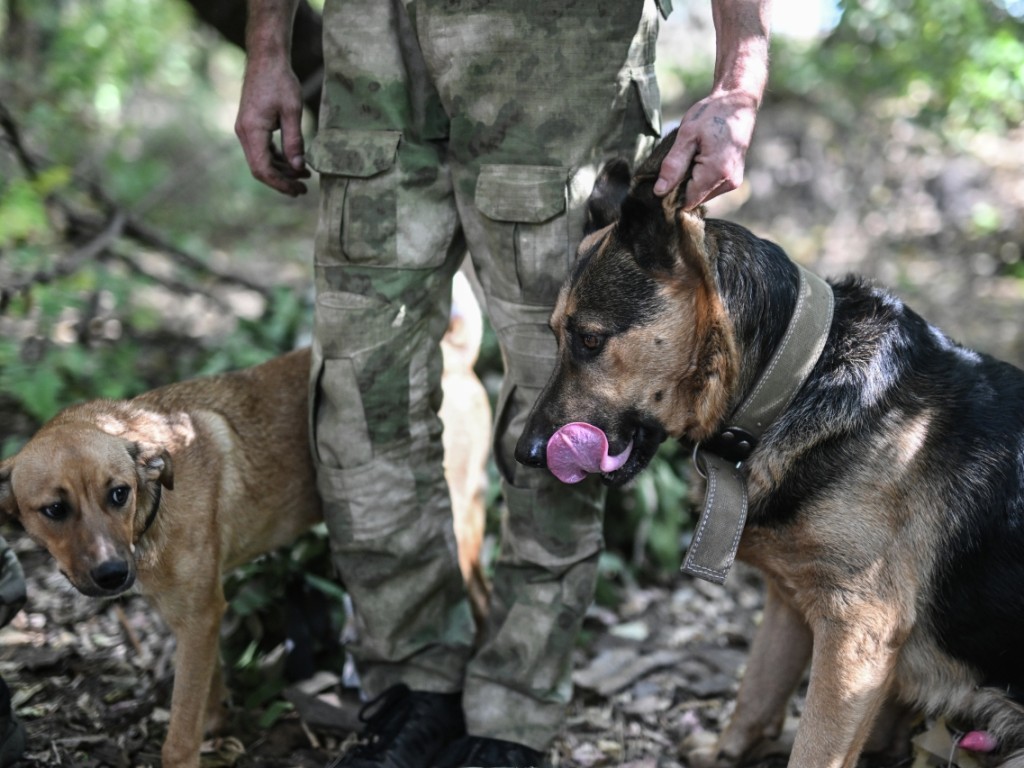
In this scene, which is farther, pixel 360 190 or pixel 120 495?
pixel 360 190

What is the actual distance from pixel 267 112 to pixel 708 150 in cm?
159

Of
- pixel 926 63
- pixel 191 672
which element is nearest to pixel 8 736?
pixel 191 672

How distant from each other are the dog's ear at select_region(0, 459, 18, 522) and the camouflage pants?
1.01 metres

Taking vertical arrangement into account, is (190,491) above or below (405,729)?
above

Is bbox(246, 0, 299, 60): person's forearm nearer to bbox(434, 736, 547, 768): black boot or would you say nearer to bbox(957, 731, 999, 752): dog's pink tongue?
bbox(434, 736, 547, 768): black boot

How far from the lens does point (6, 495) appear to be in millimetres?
3043

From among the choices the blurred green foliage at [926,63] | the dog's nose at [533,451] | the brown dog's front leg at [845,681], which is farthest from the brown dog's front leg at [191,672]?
the blurred green foliage at [926,63]

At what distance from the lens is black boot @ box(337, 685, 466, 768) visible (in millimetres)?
3377

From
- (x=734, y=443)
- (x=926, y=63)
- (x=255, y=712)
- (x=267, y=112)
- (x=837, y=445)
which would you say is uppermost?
(x=926, y=63)

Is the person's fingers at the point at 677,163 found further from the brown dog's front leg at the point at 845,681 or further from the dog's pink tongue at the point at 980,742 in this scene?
the dog's pink tongue at the point at 980,742

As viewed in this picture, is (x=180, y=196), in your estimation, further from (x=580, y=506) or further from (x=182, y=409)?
(x=580, y=506)

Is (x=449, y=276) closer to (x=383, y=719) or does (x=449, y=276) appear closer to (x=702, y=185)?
(x=702, y=185)

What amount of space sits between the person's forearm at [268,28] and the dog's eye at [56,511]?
1666 millimetres

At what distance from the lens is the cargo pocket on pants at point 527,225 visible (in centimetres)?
310
